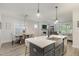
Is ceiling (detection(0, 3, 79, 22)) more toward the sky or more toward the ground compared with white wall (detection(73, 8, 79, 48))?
more toward the sky

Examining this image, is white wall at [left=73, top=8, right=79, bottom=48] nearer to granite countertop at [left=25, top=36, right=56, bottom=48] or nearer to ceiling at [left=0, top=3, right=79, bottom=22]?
ceiling at [left=0, top=3, right=79, bottom=22]

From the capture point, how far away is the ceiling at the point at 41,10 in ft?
5.86

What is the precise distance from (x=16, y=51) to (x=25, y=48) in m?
0.20

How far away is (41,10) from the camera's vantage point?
184 cm

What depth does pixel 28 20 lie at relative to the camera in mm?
1843

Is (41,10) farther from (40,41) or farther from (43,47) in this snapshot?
(43,47)

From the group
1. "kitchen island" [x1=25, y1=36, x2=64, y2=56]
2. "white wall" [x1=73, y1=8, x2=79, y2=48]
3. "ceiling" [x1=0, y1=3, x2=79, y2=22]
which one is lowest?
"kitchen island" [x1=25, y1=36, x2=64, y2=56]

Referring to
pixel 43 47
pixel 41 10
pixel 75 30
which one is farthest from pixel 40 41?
pixel 75 30

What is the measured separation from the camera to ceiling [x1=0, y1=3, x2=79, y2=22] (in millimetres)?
1786

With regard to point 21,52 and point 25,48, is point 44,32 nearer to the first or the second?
point 25,48

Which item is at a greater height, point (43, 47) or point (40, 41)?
point (40, 41)

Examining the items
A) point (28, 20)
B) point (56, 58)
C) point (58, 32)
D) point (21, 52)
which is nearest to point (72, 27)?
point (58, 32)

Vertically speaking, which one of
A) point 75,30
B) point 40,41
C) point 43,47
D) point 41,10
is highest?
point 41,10

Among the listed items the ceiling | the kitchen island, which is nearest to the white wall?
the ceiling
